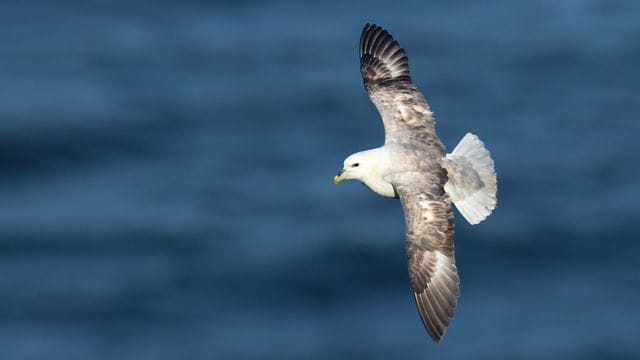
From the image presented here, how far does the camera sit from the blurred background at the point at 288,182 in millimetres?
22391

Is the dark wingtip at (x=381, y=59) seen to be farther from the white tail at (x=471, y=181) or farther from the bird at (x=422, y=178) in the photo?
the white tail at (x=471, y=181)

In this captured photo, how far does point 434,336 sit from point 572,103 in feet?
39.1

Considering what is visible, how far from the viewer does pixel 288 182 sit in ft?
78.6

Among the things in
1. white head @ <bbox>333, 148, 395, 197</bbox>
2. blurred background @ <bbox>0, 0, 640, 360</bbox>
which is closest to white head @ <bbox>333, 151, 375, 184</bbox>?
white head @ <bbox>333, 148, 395, 197</bbox>

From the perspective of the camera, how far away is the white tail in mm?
15953

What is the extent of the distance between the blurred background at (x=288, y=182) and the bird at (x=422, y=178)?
5980 mm

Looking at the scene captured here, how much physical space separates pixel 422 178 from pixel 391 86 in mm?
2044

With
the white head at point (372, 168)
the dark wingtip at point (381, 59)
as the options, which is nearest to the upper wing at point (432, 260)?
the white head at point (372, 168)

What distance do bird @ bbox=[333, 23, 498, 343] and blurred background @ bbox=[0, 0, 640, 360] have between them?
598cm

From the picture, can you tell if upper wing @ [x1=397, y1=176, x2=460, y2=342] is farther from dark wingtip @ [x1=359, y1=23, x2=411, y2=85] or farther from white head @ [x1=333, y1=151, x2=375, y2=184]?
dark wingtip @ [x1=359, y1=23, x2=411, y2=85]

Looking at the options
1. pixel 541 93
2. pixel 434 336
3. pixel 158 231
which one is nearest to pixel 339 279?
pixel 158 231

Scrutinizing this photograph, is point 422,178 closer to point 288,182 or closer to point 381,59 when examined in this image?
point 381,59

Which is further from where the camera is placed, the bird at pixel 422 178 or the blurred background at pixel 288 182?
the blurred background at pixel 288 182

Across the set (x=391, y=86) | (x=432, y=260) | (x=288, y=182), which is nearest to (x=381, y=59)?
(x=391, y=86)
